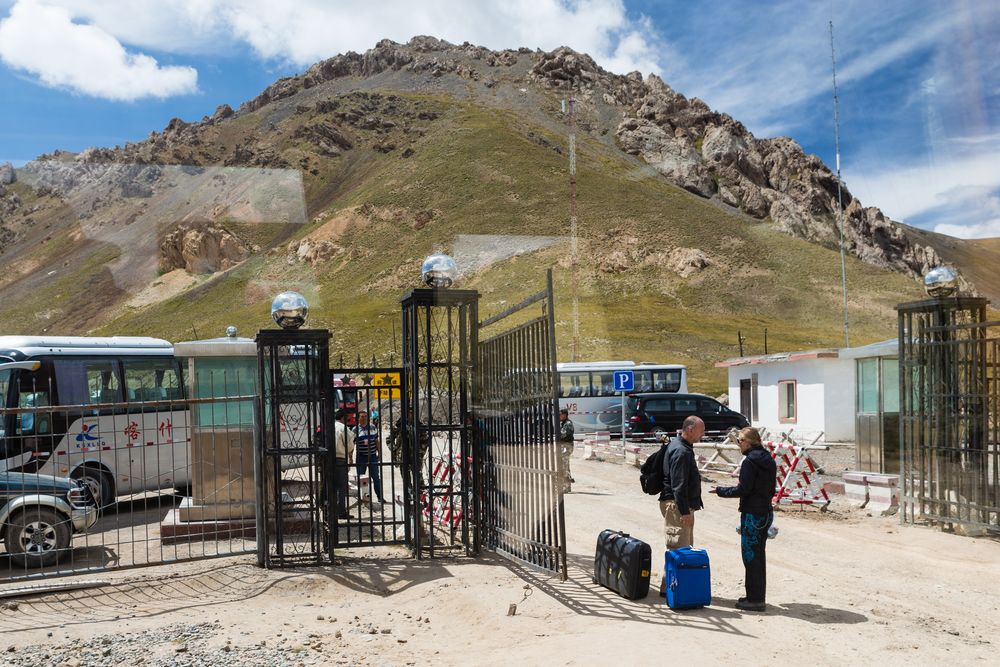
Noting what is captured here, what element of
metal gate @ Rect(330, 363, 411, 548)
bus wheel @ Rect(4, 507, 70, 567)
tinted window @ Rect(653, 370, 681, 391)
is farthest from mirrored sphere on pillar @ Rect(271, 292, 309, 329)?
tinted window @ Rect(653, 370, 681, 391)

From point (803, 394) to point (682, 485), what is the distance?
21.2m

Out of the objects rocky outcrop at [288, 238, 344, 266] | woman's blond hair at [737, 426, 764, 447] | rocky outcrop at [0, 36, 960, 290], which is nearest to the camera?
woman's blond hair at [737, 426, 764, 447]

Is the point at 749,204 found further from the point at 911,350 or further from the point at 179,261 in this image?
the point at 911,350

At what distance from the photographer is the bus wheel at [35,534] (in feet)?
30.5

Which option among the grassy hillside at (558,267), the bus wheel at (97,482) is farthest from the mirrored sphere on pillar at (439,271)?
the grassy hillside at (558,267)

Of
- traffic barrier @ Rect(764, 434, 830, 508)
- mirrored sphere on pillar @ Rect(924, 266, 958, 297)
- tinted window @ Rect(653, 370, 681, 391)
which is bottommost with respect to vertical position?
traffic barrier @ Rect(764, 434, 830, 508)

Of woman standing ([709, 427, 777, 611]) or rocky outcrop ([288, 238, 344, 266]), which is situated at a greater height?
rocky outcrop ([288, 238, 344, 266])

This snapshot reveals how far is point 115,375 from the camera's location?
1523 cm

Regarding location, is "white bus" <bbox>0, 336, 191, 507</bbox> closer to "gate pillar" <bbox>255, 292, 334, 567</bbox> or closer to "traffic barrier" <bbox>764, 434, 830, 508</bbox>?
"gate pillar" <bbox>255, 292, 334, 567</bbox>

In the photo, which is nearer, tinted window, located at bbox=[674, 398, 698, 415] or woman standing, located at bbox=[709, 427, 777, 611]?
woman standing, located at bbox=[709, 427, 777, 611]

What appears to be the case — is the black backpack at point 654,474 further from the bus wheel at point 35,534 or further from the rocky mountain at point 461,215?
the rocky mountain at point 461,215

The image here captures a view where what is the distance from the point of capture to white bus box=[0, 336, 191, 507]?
1330 centimetres

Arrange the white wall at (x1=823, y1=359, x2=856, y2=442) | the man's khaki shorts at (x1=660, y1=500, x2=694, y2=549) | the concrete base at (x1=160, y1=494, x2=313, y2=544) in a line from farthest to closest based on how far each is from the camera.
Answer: the white wall at (x1=823, y1=359, x2=856, y2=442) → the concrete base at (x1=160, y1=494, x2=313, y2=544) → the man's khaki shorts at (x1=660, y1=500, x2=694, y2=549)

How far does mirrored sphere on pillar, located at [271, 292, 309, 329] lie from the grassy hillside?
44.9 metres
